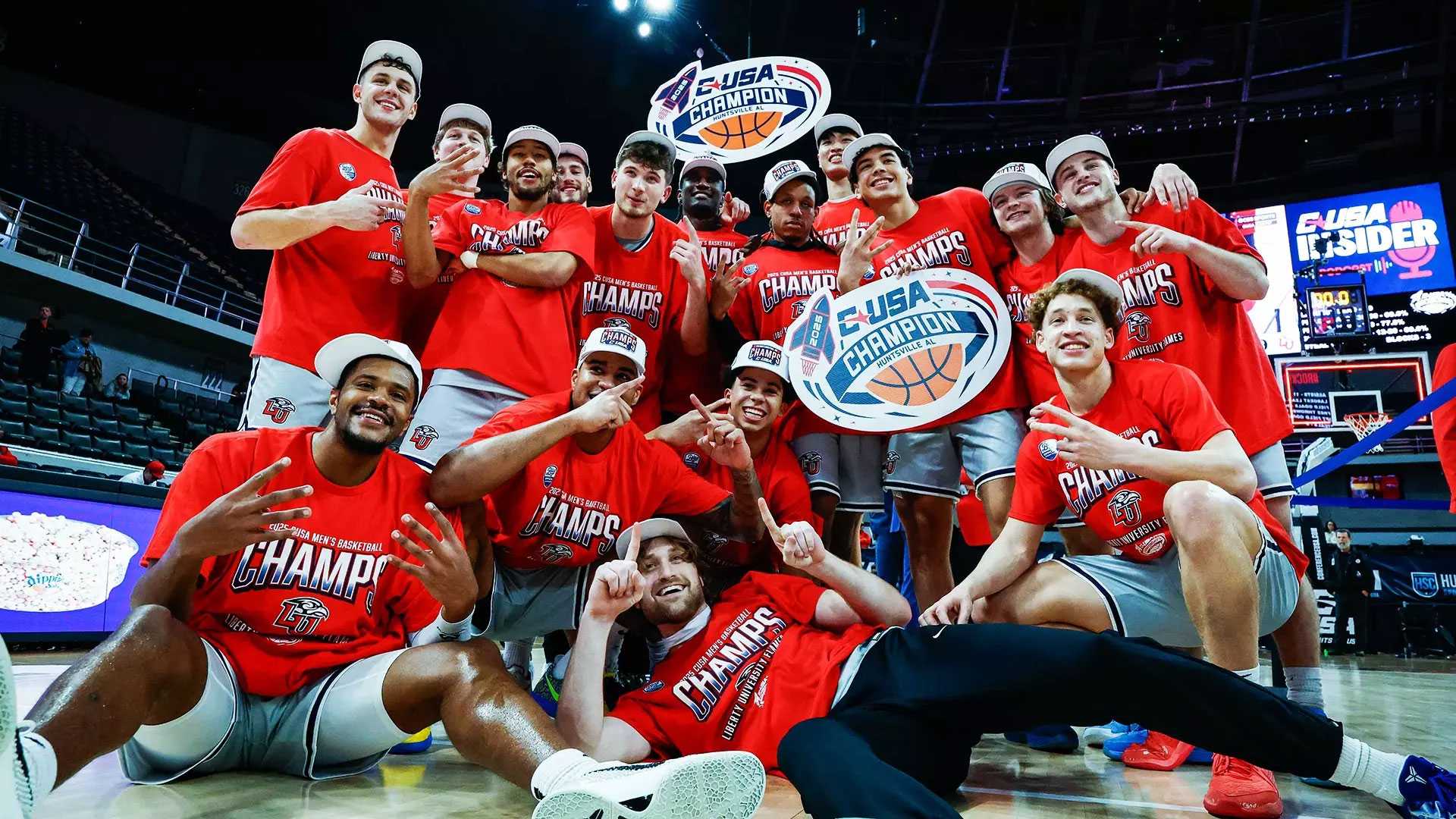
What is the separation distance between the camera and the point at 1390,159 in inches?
557

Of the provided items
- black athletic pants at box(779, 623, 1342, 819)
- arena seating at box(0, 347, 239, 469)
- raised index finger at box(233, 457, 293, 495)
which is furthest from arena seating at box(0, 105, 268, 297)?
black athletic pants at box(779, 623, 1342, 819)

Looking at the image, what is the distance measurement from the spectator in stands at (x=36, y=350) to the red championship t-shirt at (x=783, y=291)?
11663mm

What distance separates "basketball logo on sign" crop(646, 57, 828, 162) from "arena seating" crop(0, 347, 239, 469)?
914cm

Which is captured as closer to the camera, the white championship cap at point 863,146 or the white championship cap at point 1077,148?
the white championship cap at point 1077,148

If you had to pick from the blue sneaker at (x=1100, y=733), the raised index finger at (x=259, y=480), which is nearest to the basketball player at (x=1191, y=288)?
the blue sneaker at (x=1100, y=733)

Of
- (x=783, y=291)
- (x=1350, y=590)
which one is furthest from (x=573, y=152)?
(x=1350, y=590)

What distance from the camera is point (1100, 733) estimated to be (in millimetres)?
3340

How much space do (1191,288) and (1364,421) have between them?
14.2 m

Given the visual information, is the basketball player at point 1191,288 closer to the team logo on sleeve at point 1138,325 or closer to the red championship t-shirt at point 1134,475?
the team logo on sleeve at point 1138,325

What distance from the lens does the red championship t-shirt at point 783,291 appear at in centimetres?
357

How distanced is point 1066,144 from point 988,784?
2138mm

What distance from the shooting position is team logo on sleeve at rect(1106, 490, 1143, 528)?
2.45m

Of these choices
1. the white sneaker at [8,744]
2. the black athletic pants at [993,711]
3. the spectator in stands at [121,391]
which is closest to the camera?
the white sneaker at [8,744]

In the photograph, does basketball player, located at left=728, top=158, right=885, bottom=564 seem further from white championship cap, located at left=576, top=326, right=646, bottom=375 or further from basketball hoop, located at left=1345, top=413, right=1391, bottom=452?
basketball hoop, located at left=1345, top=413, right=1391, bottom=452
